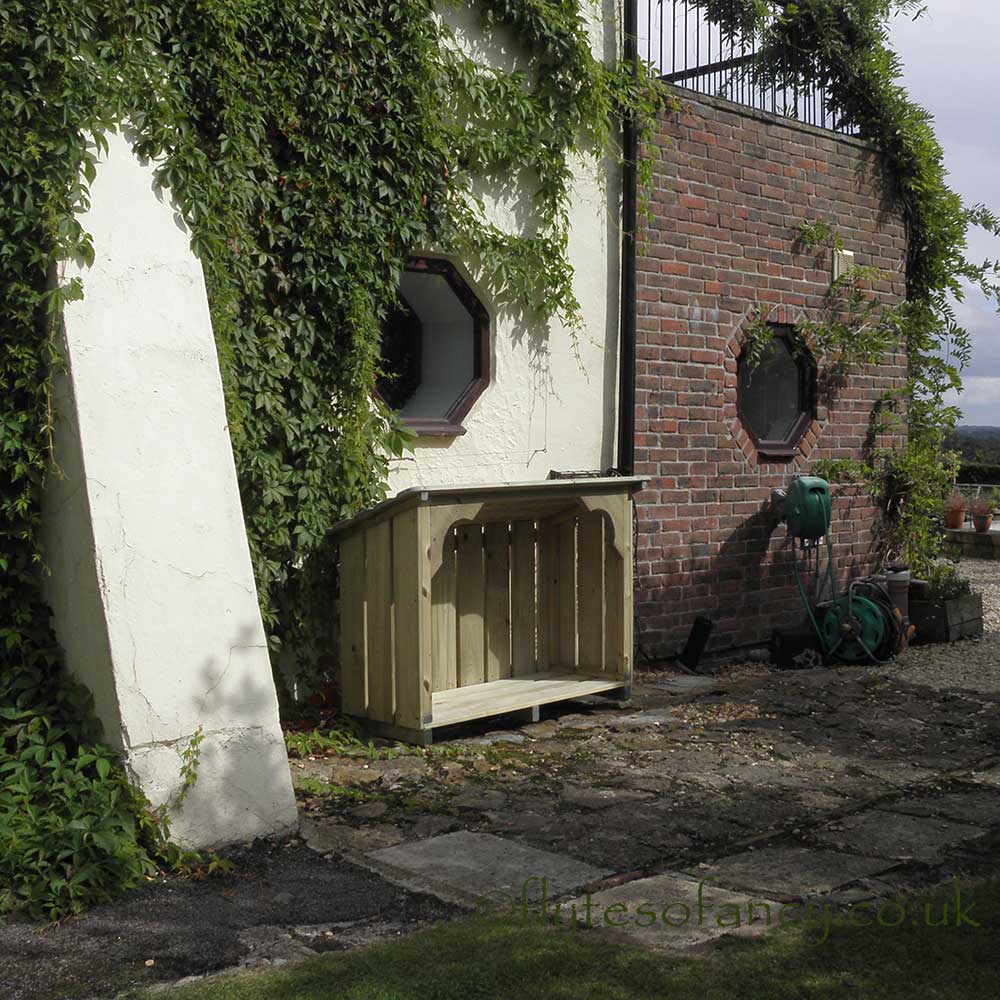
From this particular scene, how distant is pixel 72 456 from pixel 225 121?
218 centimetres

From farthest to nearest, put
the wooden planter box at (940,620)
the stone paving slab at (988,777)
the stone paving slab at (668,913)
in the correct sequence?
the wooden planter box at (940,620), the stone paving slab at (988,777), the stone paving slab at (668,913)

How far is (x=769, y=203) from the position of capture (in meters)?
9.48

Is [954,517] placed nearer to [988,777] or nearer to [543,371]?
[543,371]

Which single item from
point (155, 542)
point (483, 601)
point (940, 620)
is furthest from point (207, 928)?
point (940, 620)

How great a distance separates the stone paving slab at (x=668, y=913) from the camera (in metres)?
3.87

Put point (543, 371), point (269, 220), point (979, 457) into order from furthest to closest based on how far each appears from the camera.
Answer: point (979, 457), point (543, 371), point (269, 220)

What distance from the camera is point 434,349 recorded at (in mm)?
7672

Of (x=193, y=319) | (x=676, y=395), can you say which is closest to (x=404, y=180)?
(x=193, y=319)

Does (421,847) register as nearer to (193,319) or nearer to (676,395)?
(193,319)

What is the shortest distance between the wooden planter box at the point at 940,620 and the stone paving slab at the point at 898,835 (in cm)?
481

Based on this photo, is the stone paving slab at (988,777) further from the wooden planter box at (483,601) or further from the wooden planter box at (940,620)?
the wooden planter box at (940,620)

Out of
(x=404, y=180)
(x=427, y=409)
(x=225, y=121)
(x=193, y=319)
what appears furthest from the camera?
(x=427, y=409)

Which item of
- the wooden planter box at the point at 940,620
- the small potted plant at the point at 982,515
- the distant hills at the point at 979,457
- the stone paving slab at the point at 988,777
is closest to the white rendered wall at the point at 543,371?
the wooden planter box at the point at 940,620

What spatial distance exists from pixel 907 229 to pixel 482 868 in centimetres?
808
